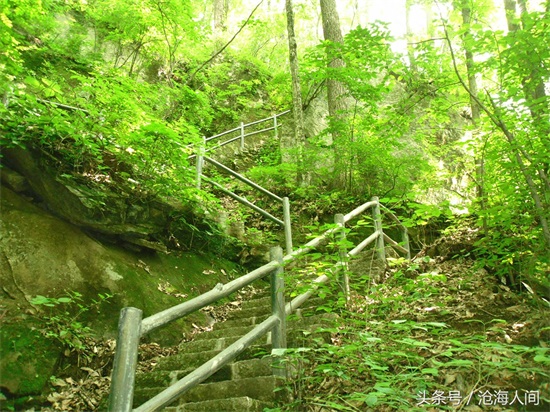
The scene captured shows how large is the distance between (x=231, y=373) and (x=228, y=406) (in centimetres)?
55

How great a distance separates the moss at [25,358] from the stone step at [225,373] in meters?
0.76

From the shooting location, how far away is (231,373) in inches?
128

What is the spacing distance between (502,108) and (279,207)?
4.94 m

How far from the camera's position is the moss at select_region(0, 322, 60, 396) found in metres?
3.01

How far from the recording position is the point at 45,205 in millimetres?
4375

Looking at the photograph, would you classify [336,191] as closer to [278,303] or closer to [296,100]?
[296,100]

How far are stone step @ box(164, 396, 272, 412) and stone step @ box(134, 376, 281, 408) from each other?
14 centimetres

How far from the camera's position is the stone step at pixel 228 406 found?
264cm

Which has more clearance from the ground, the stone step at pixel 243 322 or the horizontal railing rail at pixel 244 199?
the horizontal railing rail at pixel 244 199

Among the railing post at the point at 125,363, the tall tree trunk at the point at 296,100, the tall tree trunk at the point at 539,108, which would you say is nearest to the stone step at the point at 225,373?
the railing post at the point at 125,363

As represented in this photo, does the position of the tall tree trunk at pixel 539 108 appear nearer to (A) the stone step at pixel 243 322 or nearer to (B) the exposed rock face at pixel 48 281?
(A) the stone step at pixel 243 322

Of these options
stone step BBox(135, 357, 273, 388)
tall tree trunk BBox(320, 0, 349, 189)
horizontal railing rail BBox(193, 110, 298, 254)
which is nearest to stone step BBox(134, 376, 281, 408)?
stone step BBox(135, 357, 273, 388)

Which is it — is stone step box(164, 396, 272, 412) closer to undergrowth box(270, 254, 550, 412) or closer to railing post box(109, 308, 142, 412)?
undergrowth box(270, 254, 550, 412)

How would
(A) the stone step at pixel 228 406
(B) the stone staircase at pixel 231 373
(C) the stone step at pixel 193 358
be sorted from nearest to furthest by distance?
(A) the stone step at pixel 228 406 < (B) the stone staircase at pixel 231 373 < (C) the stone step at pixel 193 358
